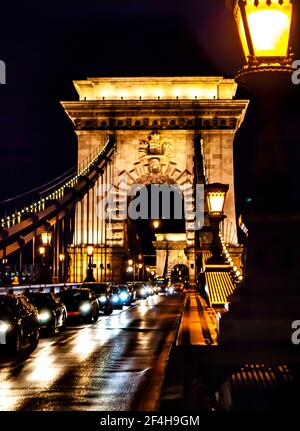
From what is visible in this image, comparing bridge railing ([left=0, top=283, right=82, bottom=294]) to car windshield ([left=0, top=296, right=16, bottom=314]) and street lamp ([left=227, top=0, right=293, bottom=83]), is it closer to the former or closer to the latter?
car windshield ([left=0, top=296, right=16, bottom=314])

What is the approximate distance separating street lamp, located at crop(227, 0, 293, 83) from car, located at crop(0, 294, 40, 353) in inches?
530

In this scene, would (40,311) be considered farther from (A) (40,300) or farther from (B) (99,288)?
(B) (99,288)

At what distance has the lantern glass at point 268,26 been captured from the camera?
7.53 metres

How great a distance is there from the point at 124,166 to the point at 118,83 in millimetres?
8577

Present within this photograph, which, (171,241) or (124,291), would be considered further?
(171,241)

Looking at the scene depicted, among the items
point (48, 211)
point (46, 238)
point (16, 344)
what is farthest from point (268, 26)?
point (48, 211)

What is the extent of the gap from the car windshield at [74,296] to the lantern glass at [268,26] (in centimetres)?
2714

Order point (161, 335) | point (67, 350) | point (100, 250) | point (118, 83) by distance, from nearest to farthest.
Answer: point (67, 350)
point (161, 335)
point (100, 250)
point (118, 83)

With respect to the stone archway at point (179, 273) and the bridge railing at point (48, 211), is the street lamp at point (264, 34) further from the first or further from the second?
the stone archway at point (179, 273)

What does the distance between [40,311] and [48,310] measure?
14.3 inches

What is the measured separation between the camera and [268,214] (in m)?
7.81

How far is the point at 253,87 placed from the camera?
794cm
